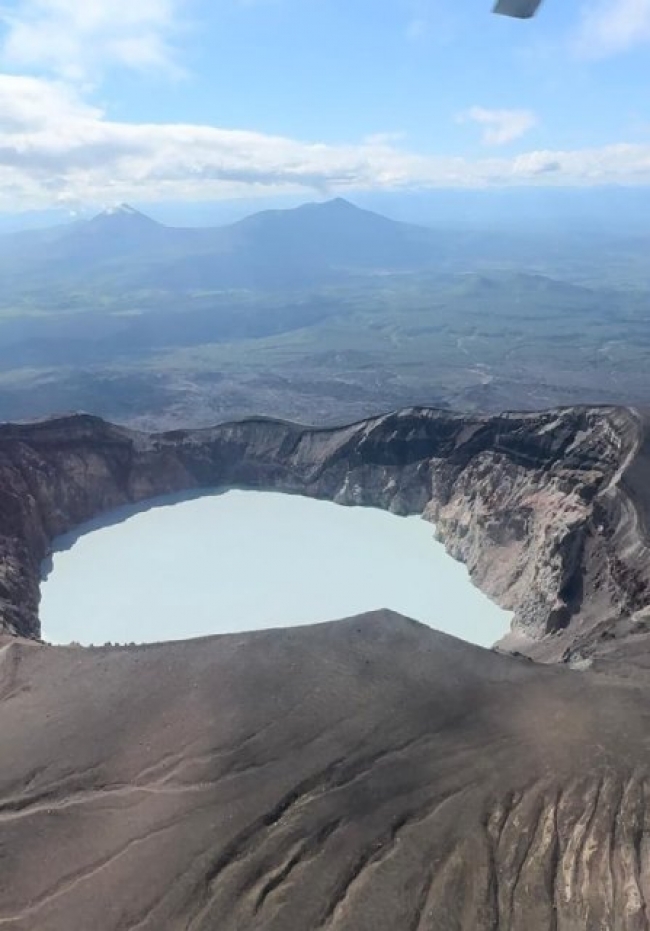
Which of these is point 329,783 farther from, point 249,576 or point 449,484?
point 449,484

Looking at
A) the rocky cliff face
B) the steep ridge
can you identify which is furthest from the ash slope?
the rocky cliff face

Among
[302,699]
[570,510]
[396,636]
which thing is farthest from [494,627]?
[302,699]

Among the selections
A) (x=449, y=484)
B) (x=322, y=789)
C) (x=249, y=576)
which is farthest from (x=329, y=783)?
(x=449, y=484)

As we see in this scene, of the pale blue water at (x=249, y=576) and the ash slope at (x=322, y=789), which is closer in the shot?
the ash slope at (x=322, y=789)

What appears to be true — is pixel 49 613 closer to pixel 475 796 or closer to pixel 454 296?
pixel 475 796

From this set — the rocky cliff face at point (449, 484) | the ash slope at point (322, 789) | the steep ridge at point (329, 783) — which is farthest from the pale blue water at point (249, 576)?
the ash slope at point (322, 789)

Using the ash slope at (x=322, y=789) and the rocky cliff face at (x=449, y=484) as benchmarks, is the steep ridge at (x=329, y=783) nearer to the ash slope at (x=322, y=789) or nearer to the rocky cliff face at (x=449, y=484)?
the ash slope at (x=322, y=789)
